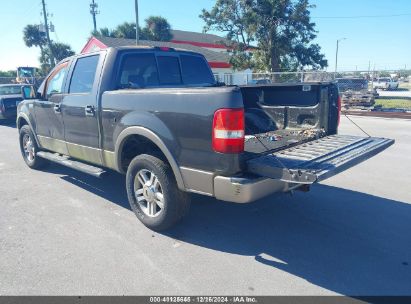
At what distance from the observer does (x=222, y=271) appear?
3178mm

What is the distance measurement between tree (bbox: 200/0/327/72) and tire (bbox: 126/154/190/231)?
25569 millimetres

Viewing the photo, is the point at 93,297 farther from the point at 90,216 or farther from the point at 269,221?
the point at 269,221

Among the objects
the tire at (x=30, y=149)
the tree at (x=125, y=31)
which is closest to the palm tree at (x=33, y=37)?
the tree at (x=125, y=31)

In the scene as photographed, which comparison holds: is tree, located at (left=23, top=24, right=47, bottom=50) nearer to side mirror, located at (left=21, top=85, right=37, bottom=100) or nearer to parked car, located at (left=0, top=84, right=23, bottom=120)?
parked car, located at (left=0, top=84, right=23, bottom=120)

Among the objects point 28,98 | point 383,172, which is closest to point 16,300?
point 28,98

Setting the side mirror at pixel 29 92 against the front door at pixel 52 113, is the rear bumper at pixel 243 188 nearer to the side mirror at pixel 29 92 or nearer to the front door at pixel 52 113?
the front door at pixel 52 113

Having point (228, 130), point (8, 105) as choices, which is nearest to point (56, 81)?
point (228, 130)

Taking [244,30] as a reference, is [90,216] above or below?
below

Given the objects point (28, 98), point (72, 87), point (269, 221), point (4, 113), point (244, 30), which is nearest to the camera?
point (269, 221)

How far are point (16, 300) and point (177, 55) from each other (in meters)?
3.67

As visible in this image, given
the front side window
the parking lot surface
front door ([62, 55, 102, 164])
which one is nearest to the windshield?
the front side window

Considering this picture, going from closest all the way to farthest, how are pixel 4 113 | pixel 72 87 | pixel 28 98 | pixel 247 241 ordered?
pixel 247 241 < pixel 72 87 < pixel 28 98 < pixel 4 113

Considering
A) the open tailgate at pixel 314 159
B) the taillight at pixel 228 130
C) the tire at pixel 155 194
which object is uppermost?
the taillight at pixel 228 130

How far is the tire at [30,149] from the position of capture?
654 cm
